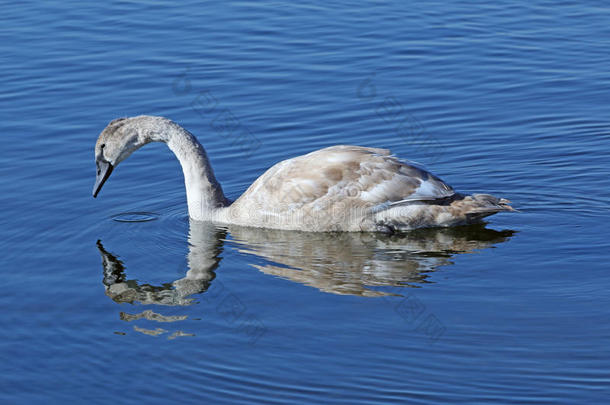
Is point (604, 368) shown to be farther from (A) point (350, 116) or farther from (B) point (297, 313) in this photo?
(A) point (350, 116)

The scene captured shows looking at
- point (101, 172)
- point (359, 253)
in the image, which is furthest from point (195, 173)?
point (359, 253)

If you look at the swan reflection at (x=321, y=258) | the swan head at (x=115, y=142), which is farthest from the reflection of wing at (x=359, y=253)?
the swan head at (x=115, y=142)

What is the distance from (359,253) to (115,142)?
10.3 ft

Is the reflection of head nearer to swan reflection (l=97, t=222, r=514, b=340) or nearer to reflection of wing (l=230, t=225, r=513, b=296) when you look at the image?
swan reflection (l=97, t=222, r=514, b=340)

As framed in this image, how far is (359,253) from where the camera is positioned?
1094cm

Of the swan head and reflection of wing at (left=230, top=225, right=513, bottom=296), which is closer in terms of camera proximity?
reflection of wing at (left=230, top=225, right=513, bottom=296)

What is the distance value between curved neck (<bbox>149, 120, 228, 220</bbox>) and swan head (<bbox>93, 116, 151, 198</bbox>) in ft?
0.57

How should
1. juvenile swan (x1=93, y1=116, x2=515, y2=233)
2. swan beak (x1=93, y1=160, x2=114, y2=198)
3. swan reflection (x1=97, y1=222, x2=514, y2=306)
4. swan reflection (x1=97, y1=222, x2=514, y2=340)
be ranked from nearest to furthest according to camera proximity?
swan reflection (x1=97, y1=222, x2=514, y2=340) < swan reflection (x1=97, y1=222, x2=514, y2=306) < juvenile swan (x1=93, y1=116, x2=515, y2=233) < swan beak (x1=93, y1=160, x2=114, y2=198)

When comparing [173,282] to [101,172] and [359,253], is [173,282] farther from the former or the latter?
[101,172]

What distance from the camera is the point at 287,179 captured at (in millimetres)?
11594

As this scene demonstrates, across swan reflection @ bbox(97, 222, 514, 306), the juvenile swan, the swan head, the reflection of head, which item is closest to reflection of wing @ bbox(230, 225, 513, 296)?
swan reflection @ bbox(97, 222, 514, 306)

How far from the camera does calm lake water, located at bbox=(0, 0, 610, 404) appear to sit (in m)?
8.42

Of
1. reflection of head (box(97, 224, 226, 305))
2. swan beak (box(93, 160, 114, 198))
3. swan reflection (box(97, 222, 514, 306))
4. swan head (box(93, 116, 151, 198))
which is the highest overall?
swan head (box(93, 116, 151, 198))

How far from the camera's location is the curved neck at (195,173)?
12.1 m
